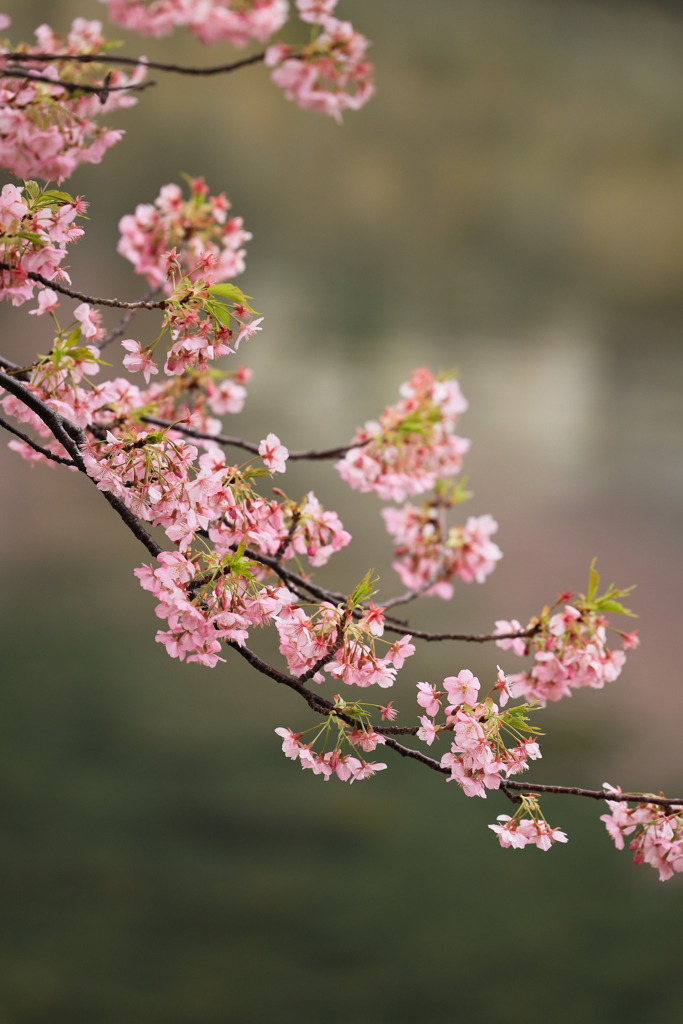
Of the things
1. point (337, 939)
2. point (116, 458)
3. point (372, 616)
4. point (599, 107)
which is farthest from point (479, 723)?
point (599, 107)

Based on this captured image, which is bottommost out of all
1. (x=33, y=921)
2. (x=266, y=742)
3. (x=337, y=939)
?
(x=33, y=921)

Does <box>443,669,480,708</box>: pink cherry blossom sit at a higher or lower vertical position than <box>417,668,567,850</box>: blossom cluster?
higher

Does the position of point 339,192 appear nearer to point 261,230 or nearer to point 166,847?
point 261,230

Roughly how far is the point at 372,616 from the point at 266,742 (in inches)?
101

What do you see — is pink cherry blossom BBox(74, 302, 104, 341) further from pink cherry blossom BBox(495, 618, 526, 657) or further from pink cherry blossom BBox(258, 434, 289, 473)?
pink cherry blossom BBox(495, 618, 526, 657)

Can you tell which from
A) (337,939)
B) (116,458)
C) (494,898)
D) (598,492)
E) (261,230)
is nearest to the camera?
(116,458)

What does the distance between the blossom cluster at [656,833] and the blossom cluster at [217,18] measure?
1178mm

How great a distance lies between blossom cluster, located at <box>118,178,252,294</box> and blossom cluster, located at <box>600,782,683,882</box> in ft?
3.14

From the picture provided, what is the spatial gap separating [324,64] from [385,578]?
2670 mm

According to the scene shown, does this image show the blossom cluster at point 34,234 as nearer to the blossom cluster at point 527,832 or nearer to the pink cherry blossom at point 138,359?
the pink cherry blossom at point 138,359

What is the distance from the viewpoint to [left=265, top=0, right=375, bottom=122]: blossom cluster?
94 cm

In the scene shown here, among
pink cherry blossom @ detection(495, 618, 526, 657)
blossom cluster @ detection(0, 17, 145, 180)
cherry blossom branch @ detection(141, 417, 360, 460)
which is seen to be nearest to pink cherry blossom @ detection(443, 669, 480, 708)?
pink cherry blossom @ detection(495, 618, 526, 657)

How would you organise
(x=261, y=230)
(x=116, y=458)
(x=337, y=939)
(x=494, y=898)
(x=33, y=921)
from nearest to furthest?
(x=116, y=458)
(x=33, y=921)
(x=337, y=939)
(x=494, y=898)
(x=261, y=230)

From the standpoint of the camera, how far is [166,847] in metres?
2.55
